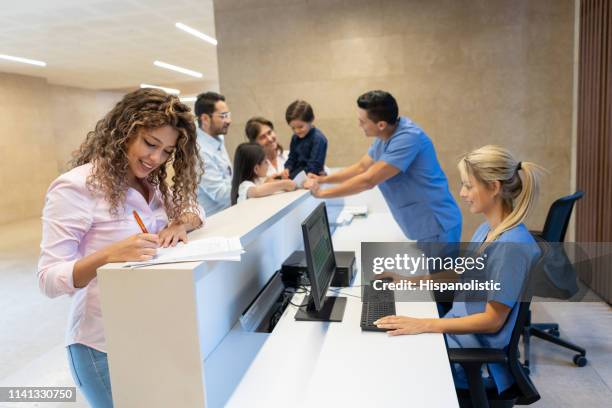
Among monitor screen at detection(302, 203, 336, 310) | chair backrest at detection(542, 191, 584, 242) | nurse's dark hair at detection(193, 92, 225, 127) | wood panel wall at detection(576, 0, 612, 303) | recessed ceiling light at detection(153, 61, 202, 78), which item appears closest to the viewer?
monitor screen at detection(302, 203, 336, 310)

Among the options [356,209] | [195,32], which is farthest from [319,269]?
[195,32]

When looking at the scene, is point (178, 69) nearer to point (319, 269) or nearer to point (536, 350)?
point (536, 350)

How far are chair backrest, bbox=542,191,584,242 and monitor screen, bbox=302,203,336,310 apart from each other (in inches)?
52.5

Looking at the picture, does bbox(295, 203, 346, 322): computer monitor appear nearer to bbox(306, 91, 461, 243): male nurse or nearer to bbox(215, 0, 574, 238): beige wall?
bbox(306, 91, 461, 243): male nurse

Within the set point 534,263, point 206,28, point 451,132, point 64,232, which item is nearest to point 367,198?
point 451,132

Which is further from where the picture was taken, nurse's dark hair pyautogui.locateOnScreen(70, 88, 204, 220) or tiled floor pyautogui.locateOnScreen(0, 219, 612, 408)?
tiled floor pyautogui.locateOnScreen(0, 219, 612, 408)

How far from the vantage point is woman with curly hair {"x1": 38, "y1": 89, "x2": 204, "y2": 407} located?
3.46ft

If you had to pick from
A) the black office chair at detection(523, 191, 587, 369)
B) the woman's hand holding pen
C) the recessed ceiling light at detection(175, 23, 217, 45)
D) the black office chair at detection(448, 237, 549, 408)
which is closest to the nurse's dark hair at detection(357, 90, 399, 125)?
the black office chair at detection(523, 191, 587, 369)

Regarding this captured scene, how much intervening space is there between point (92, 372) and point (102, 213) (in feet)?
1.38

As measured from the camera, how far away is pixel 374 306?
162cm

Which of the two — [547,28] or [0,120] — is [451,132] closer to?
[547,28]

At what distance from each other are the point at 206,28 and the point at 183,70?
380cm

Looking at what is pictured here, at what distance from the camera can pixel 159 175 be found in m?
1.39

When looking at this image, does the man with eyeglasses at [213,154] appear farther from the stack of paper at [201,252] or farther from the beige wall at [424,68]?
the beige wall at [424,68]
